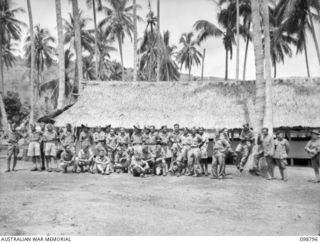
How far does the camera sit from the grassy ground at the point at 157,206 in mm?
5891

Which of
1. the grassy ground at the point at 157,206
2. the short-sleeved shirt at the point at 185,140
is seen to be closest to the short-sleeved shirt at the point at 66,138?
the grassy ground at the point at 157,206

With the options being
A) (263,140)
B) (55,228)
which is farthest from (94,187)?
(263,140)

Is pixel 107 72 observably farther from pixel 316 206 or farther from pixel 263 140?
pixel 316 206

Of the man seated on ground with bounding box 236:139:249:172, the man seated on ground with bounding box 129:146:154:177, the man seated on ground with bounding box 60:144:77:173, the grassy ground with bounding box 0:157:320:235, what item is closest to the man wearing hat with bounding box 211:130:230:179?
the grassy ground with bounding box 0:157:320:235

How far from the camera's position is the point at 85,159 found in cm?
1258

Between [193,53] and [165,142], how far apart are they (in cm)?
3449

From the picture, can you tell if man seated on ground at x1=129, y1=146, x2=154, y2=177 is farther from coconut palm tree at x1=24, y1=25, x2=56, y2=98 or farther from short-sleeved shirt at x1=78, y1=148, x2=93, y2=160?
coconut palm tree at x1=24, y1=25, x2=56, y2=98

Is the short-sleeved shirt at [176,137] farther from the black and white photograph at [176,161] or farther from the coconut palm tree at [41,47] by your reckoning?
the coconut palm tree at [41,47]

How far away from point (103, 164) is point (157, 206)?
5277mm

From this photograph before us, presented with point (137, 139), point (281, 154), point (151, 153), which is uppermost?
point (137, 139)

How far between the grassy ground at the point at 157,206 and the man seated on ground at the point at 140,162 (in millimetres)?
840

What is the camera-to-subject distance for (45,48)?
38.8 m

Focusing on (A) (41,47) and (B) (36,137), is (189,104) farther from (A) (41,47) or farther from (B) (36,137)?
(A) (41,47)

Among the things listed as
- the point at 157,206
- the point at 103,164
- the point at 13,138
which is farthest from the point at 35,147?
the point at 157,206
